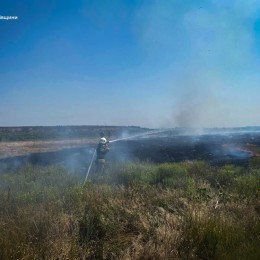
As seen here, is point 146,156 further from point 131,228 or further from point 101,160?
point 131,228

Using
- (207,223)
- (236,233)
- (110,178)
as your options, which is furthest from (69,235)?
(110,178)

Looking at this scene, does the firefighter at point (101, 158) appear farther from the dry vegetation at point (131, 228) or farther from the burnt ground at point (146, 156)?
the dry vegetation at point (131, 228)

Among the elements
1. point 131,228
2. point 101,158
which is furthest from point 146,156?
point 131,228

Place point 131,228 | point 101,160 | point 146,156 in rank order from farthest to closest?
point 146,156
point 101,160
point 131,228

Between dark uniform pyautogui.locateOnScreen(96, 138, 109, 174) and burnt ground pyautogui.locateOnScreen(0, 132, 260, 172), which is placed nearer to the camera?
dark uniform pyautogui.locateOnScreen(96, 138, 109, 174)

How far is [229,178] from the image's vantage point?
38.7 ft

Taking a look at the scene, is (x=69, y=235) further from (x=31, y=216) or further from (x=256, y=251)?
(x=256, y=251)

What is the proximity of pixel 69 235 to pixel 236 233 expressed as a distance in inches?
111

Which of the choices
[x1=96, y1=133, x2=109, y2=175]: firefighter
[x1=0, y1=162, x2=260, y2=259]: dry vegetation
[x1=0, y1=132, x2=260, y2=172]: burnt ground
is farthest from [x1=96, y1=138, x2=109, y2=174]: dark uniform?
[x1=0, y1=162, x2=260, y2=259]: dry vegetation

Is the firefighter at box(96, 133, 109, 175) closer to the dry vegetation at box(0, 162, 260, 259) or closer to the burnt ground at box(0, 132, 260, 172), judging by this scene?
the burnt ground at box(0, 132, 260, 172)

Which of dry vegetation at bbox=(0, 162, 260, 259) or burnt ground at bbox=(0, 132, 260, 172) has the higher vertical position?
dry vegetation at bbox=(0, 162, 260, 259)

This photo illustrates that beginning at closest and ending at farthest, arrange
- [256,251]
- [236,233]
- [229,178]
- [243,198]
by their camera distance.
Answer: [256,251], [236,233], [243,198], [229,178]

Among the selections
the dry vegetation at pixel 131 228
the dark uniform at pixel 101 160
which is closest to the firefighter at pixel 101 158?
the dark uniform at pixel 101 160

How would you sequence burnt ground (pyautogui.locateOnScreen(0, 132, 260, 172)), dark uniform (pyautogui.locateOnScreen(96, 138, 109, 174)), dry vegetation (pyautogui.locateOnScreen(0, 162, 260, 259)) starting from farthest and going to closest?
burnt ground (pyautogui.locateOnScreen(0, 132, 260, 172)) → dark uniform (pyautogui.locateOnScreen(96, 138, 109, 174)) → dry vegetation (pyautogui.locateOnScreen(0, 162, 260, 259))
